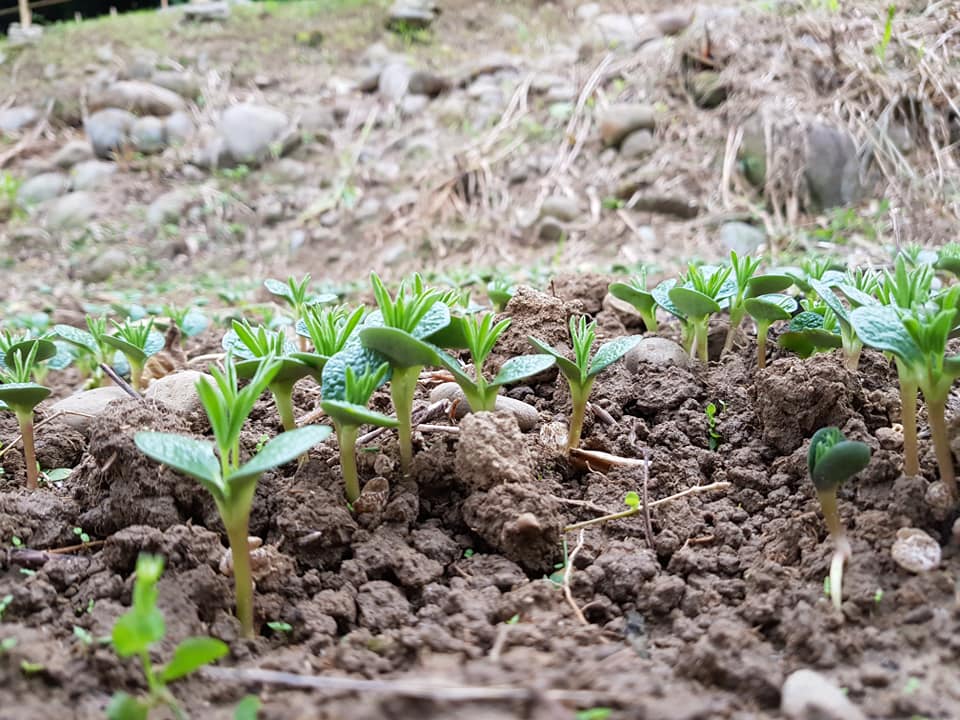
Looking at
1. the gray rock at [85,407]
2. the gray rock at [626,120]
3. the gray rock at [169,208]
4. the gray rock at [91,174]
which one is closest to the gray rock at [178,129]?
the gray rock at [91,174]

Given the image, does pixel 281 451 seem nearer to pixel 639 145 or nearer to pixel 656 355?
pixel 656 355

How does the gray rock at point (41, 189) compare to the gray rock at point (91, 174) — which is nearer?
the gray rock at point (41, 189)

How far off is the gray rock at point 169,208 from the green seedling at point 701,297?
5365mm

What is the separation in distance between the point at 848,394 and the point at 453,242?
12.6ft

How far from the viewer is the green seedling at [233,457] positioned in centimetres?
104

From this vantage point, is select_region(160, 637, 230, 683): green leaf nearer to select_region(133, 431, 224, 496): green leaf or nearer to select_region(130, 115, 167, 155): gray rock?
select_region(133, 431, 224, 496): green leaf

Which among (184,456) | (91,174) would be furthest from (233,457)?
(91,174)

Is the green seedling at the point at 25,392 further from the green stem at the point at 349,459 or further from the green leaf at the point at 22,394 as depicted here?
the green stem at the point at 349,459

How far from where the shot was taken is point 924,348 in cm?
116

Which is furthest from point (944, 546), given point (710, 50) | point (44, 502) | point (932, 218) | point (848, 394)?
point (710, 50)

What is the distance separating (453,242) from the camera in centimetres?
514

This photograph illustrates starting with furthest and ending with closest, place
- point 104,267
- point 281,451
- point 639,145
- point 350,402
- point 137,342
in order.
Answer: point 104,267
point 639,145
point 137,342
point 350,402
point 281,451

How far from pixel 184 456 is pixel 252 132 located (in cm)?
639

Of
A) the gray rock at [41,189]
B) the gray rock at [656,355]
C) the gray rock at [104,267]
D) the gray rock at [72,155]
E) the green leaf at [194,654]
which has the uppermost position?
the green leaf at [194,654]
